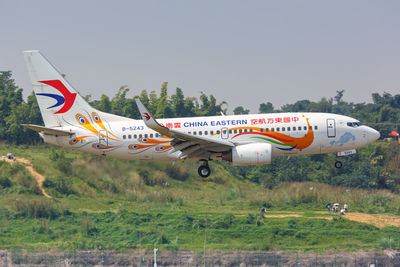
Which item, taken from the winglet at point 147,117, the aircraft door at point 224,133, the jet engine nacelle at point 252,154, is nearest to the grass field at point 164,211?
the aircraft door at point 224,133

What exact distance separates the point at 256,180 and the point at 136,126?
4099cm

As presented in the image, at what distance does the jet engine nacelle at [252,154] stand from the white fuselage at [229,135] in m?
0.75

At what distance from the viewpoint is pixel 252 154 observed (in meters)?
47.7

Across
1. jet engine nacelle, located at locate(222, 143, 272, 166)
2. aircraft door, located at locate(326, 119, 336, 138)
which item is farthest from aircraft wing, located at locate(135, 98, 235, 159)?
aircraft door, located at locate(326, 119, 336, 138)

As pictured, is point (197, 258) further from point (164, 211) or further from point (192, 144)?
point (192, 144)

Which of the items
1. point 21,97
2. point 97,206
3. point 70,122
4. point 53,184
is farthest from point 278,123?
point 21,97

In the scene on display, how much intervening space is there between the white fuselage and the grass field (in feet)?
20.7

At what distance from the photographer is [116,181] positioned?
221 feet

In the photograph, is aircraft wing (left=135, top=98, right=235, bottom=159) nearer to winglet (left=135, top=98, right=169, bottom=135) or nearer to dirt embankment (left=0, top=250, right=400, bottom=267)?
winglet (left=135, top=98, right=169, bottom=135)

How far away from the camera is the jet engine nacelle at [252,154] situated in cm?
4762

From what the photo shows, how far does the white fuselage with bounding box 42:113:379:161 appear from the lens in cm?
4862

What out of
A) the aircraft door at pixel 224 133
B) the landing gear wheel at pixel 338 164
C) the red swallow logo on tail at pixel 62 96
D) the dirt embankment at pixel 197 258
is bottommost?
the dirt embankment at pixel 197 258

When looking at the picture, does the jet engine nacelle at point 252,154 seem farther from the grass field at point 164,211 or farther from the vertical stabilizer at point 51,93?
the vertical stabilizer at point 51,93

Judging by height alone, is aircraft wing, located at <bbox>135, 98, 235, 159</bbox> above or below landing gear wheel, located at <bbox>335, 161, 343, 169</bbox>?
above
